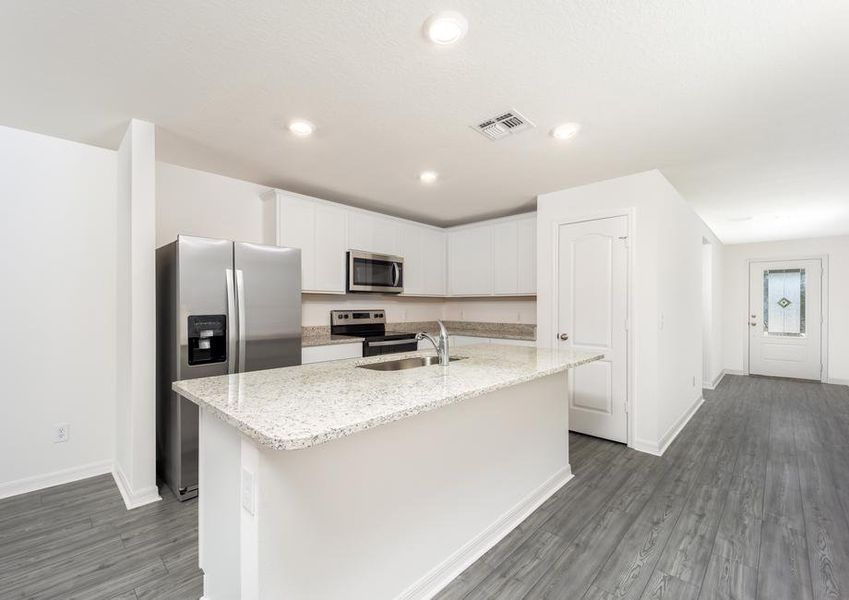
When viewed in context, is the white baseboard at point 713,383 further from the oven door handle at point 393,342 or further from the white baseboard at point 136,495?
the white baseboard at point 136,495

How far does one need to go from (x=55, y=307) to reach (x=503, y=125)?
3.39m

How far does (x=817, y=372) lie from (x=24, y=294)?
10089 millimetres

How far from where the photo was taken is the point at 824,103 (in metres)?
2.18

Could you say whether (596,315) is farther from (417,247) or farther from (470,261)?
(417,247)

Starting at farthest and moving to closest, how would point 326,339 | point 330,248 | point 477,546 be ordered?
point 326,339, point 330,248, point 477,546

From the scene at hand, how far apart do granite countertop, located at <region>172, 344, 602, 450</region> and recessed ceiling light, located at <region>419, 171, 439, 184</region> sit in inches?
71.1

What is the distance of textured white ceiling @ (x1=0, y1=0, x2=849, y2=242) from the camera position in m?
1.55

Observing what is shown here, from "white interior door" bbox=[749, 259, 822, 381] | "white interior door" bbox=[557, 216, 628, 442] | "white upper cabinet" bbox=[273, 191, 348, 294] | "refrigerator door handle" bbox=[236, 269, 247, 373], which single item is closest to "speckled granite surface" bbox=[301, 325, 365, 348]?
"white upper cabinet" bbox=[273, 191, 348, 294]

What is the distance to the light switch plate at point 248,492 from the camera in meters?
1.23

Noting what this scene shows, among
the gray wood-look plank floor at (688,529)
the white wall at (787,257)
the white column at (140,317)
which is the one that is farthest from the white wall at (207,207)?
the white wall at (787,257)

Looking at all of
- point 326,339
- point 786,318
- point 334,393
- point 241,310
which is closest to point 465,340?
point 326,339

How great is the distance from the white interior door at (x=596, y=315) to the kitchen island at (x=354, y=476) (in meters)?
1.52

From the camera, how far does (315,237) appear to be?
387 centimetres

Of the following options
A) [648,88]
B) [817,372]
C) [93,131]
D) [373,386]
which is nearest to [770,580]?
[373,386]
